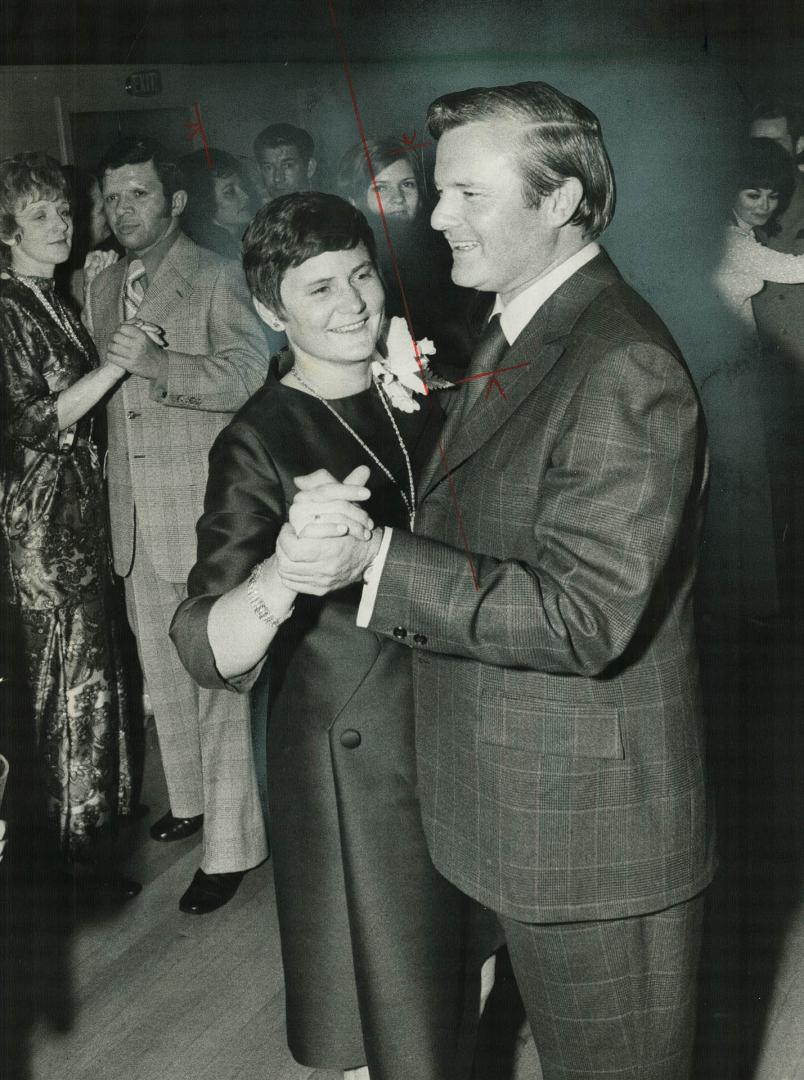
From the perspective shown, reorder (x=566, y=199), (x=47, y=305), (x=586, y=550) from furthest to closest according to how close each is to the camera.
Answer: (x=47, y=305)
(x=566, y=199)
(x=586, y=550)

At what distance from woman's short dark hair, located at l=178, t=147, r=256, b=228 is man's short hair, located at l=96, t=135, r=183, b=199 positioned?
2cm

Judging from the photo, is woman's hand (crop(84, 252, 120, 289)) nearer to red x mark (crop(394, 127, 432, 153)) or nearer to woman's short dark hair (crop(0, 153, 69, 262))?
woman's short dark hair (crop(0, 153, 69, 262))

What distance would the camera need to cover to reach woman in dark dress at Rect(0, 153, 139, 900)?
2.28 metres

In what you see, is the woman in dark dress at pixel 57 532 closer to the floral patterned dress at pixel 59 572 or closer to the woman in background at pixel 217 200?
the floral patterned dress at pixel 59 572

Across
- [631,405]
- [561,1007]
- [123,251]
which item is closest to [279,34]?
[123,251]

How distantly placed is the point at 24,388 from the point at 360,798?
1.20 m

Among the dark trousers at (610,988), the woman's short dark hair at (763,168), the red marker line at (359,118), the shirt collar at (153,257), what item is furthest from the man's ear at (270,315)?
the woman's short dark hair at (763,168)

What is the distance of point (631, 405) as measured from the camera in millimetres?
1403

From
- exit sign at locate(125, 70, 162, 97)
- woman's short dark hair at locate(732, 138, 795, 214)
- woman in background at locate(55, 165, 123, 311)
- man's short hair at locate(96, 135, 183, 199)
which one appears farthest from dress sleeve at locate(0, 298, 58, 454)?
woman's short dark hair at locate(732, 138, 795, 214)

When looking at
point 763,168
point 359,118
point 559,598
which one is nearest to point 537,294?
point 559,598

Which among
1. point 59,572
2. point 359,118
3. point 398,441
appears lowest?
point 59,572

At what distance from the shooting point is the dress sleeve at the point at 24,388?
7.48 ft

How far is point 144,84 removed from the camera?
211 cm

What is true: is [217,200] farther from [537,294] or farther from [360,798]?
[360,798]
